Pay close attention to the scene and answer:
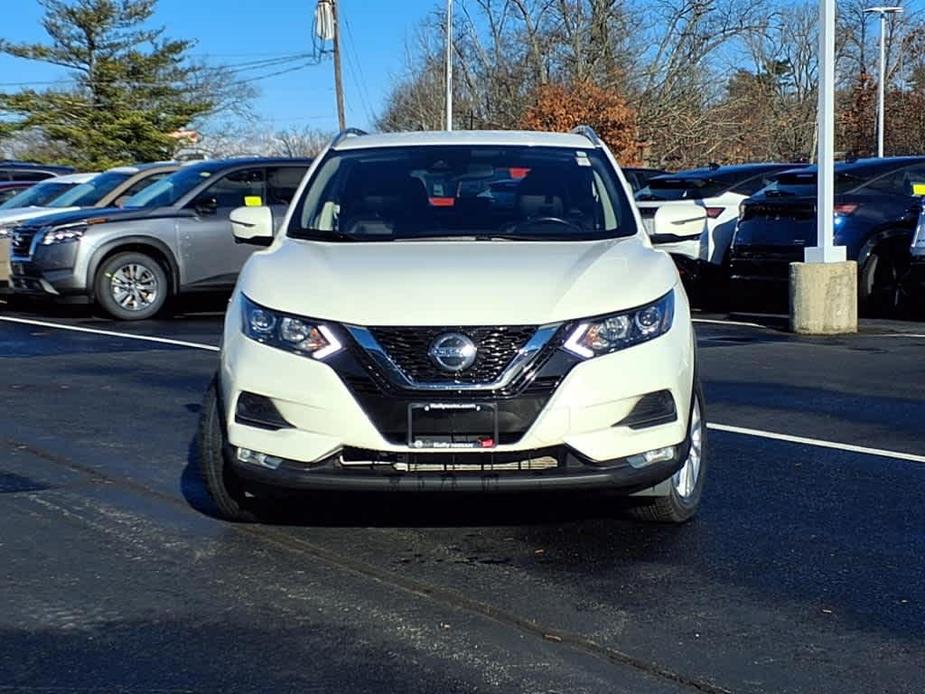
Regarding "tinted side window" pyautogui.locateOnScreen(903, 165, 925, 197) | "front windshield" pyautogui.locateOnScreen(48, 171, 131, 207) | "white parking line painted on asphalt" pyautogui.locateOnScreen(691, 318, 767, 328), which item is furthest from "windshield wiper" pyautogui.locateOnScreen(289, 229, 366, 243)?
"front windshield" pyautogui.locateOnScreen(48, 171, 131, 207)

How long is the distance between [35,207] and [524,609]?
45.7ft

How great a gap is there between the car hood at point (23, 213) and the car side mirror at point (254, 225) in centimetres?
962

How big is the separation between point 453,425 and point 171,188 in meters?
11.0

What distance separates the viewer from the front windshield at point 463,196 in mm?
6254

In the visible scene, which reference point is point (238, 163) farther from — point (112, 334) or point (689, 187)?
point (689, 187)

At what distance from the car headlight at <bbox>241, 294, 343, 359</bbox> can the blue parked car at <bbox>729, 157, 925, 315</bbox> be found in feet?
31.7

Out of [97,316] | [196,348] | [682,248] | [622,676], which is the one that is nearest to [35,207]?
[97,316]

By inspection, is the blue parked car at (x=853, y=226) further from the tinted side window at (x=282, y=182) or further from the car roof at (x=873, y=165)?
the tinted side window at (x=282, y=182)

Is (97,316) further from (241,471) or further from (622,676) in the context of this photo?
(622,676)

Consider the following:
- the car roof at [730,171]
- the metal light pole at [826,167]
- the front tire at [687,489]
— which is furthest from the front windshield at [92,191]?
the front tire at [687,489]

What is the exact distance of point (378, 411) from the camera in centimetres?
495

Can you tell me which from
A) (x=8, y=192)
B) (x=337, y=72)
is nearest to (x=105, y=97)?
(x=337, y=72)

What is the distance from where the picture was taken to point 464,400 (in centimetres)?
493

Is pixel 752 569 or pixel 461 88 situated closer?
pixel 752 569
